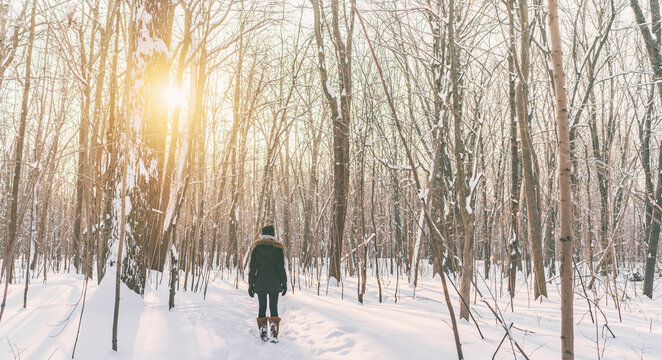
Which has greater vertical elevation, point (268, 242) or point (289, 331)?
point (268, 242)

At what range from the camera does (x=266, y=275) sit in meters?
4.71

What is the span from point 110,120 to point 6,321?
11.9 ft

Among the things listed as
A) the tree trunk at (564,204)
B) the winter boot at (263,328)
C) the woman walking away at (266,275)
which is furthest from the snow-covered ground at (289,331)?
the tree trunk at (564,204)

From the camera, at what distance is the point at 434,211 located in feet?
36.3

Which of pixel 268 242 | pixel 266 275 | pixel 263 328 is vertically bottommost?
pixel 263 328

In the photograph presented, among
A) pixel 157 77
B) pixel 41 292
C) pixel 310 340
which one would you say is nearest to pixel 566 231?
pixel 310 340

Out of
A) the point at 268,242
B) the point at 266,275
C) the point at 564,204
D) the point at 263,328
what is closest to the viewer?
the point at 564,204

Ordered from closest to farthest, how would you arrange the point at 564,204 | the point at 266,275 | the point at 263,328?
the point at 564,204 < the point at 263,328 < the point at 266,275

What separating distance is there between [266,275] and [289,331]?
32.0 inches

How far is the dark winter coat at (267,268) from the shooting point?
184 inches

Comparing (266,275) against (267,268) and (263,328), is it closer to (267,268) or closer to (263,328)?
(267,268)

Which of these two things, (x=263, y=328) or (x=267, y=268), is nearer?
(x=263, y=328)

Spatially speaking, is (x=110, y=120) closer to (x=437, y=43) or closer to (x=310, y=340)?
(x=310, y=340)

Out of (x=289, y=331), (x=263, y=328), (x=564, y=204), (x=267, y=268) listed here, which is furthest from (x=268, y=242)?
(x=564, y=204)
